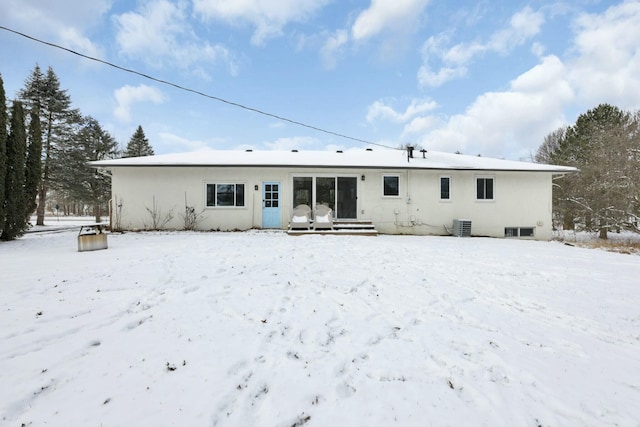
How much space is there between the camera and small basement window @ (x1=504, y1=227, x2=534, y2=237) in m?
12.7

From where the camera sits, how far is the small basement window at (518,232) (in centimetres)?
1267

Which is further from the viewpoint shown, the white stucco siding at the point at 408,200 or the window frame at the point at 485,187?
the window frame at the point at 485,187

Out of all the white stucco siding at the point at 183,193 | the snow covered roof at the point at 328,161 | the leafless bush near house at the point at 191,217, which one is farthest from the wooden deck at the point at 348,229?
the leafless bush near house at the point at 191,217

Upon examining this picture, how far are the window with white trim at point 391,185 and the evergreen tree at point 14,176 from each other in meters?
14.4

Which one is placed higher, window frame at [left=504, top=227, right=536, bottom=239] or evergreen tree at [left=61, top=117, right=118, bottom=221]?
evergreen tree at [left=61, top=117, right=118, bottom=221]

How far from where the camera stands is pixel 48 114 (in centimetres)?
2092

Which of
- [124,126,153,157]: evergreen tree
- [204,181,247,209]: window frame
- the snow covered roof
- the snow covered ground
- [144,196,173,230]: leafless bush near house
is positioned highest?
[124,126,153,157]: evergreen tree

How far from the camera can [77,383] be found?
2020 mm

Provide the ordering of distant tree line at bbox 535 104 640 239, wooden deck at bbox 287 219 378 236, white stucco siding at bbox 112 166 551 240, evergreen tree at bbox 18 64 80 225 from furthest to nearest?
evergreen tree at bbox 18 64 80 225, distant tree line at bbox 535 104 640 239, white stucco siding at bbox 112 166 551 240, wooden deck at bbox 287 219 378 236

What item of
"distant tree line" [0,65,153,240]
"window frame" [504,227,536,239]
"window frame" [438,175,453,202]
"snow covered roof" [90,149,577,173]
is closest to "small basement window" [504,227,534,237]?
"window frame" [504,227,536,239]

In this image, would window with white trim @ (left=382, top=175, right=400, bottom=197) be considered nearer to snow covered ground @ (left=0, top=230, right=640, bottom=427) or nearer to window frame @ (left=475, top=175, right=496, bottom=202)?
window frame @ (left=475, top=175, right=496, bottom=202)

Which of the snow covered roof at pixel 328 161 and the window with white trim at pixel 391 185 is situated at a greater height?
the snow covered roof at pixel 328 161

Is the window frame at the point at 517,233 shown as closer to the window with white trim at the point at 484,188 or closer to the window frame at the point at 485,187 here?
the window frame at the point at 485,187

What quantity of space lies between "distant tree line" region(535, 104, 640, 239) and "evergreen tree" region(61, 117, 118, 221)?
116 ft
